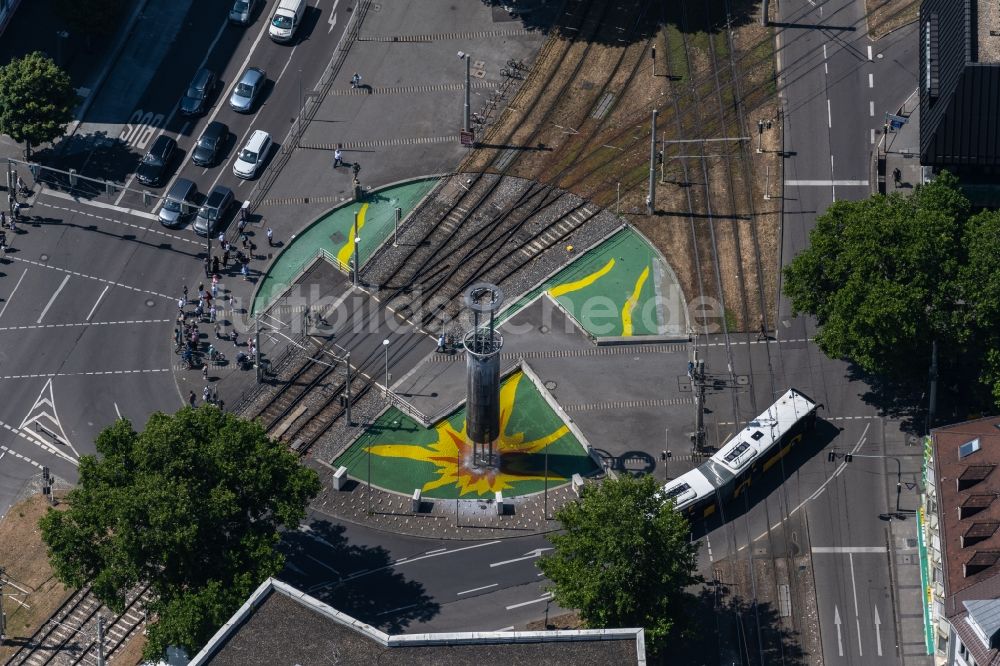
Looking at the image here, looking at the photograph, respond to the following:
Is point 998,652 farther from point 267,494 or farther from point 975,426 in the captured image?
point 267,494

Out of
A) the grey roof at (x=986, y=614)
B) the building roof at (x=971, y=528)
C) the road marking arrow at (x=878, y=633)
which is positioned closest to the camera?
the grey roof at (x=986, y=614)

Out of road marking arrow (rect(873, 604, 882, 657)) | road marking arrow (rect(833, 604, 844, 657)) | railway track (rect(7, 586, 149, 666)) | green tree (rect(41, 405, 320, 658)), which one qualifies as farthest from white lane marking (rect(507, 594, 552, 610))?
railway track (rect(7, 586, 149, 666))

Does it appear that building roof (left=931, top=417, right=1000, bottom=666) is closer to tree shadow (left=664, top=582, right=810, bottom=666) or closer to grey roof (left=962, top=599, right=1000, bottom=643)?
grey roof (left=962, top=599, right=1000, bottom=643)

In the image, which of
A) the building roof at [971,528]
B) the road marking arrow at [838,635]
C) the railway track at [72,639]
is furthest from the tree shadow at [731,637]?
the railway track at [72,639]

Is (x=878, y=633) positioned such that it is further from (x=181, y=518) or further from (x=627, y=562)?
(x=181, y=518)

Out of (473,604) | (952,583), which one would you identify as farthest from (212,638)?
(952,583)

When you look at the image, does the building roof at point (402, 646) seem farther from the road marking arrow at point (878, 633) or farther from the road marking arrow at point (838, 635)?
the road marking arrow at point (878, 633)
